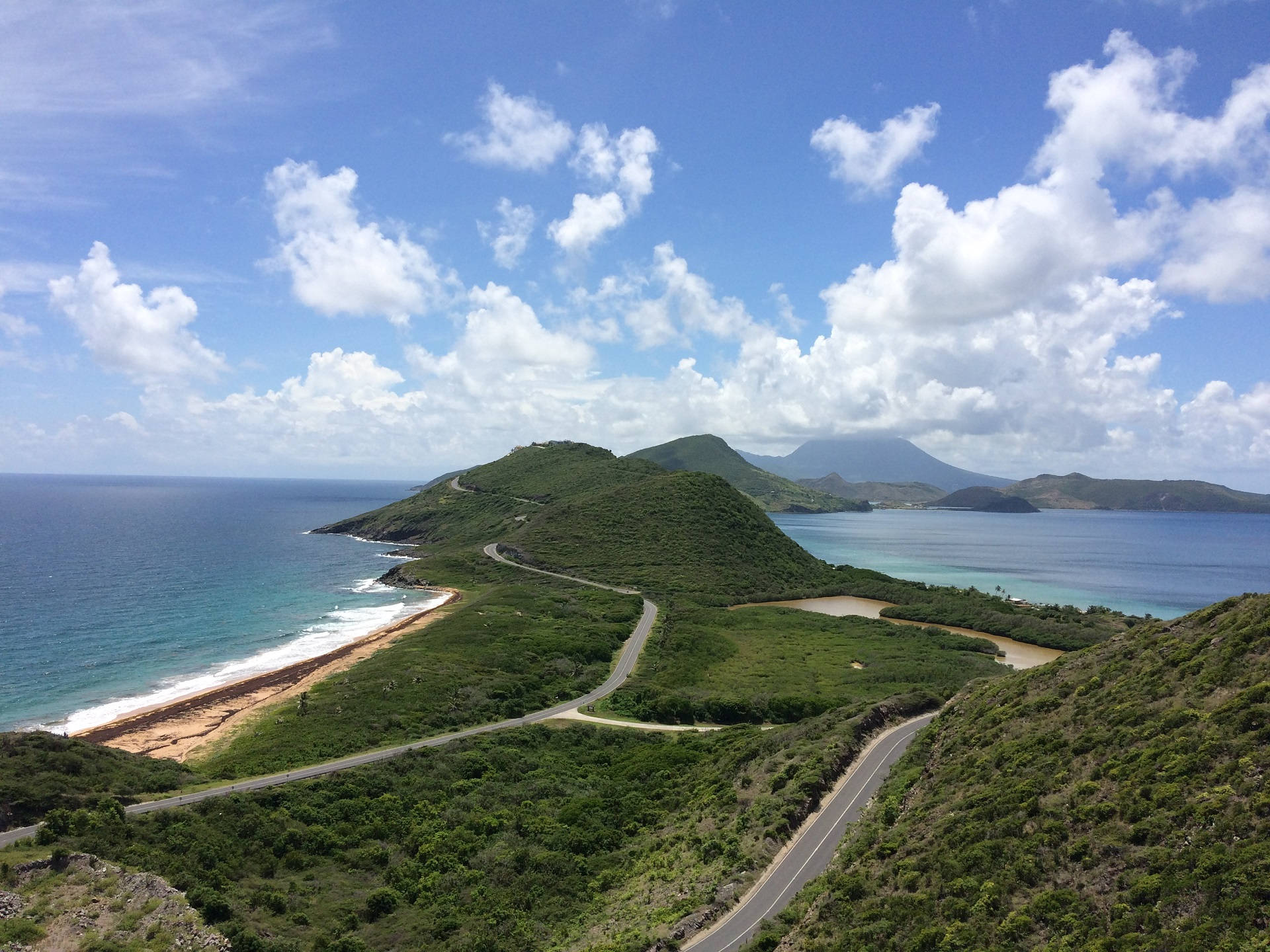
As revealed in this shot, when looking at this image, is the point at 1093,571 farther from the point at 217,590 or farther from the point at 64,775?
the point at 217,590

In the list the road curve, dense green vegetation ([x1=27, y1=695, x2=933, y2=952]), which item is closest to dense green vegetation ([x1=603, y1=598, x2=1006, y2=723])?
the road curve

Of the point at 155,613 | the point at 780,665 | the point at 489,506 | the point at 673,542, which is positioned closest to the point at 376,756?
the point at 780,665

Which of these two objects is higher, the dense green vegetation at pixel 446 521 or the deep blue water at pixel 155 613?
the dense green vegetation at pixel 446 521

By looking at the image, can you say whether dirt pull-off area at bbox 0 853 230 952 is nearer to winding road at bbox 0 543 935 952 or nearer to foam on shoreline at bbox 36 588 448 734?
winding road at bbox 0 543 935 952

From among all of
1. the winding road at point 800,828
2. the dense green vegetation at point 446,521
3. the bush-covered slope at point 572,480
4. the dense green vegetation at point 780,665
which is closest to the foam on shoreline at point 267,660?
the winding road at point 800,828

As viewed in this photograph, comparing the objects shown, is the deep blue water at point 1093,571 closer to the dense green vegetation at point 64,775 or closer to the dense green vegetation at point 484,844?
the dense green vegetation at point 484,844

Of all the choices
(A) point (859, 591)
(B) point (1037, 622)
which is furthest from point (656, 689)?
(A) point (859, 591)
